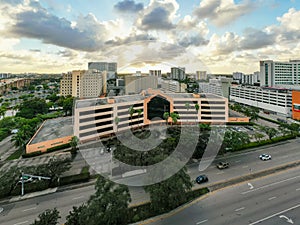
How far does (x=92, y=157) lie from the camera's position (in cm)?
1834

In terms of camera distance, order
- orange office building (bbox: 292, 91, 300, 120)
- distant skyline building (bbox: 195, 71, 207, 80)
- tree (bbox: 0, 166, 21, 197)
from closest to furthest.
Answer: tree (bbox: 0, 166, 21, 197), orange office building (bbox: 292, 91, 300, 120), distant skyline building (bbox: 195, 71, 207, 80)

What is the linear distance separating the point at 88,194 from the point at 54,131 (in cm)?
1451

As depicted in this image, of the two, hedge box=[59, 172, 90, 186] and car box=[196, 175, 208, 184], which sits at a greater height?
car box=[196, 175, 208, 184]

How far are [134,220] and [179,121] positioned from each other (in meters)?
22.2

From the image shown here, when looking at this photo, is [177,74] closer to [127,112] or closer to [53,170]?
[127,112]

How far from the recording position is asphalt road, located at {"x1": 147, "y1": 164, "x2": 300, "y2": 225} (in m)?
9.42

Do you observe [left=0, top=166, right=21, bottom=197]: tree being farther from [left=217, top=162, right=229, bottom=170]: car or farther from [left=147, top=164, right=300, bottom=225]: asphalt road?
[left=217, top=162, right=229, bottom=170]: car

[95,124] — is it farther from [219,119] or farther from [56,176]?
[219,119]

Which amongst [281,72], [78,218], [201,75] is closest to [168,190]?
[78,218]

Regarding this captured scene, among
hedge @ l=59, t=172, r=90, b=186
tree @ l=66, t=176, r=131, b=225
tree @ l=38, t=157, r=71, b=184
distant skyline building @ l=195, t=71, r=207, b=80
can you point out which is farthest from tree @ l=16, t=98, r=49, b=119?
distant skyline building @ l=195, t=71, r=207, b=80

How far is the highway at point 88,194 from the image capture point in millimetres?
10586

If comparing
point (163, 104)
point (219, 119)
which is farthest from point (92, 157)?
point (219, 119)

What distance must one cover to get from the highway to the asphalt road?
0.32m

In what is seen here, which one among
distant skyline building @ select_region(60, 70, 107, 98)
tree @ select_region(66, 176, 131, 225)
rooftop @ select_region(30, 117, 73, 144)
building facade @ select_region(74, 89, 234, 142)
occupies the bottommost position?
tree @ select_region(66, 176, 131, 225)
